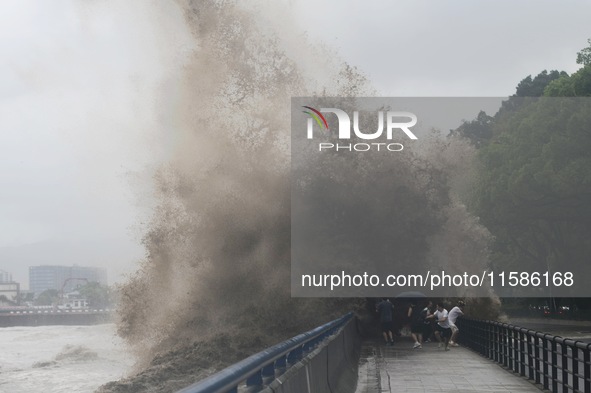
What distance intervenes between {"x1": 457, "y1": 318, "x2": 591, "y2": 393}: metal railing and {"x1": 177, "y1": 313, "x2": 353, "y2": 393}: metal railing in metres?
4.16

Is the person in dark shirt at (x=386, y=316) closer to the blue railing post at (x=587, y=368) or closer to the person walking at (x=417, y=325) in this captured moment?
the person walking at (x=417, y=325)

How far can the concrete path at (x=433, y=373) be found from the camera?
2056 centimetres

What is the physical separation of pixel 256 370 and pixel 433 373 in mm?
16938

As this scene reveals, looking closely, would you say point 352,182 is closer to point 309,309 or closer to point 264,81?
point 309,309

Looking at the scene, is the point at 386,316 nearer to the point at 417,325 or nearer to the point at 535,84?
the point at 417,325

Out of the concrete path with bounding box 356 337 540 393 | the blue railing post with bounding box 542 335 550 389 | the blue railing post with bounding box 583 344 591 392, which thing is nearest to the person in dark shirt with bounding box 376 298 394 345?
the concrete path with bounding box 356 337 540 393

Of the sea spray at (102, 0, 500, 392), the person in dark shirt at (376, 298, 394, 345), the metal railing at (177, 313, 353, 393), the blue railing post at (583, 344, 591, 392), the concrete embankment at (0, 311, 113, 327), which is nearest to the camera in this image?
the metal railing at (177, 313, 353, 393)

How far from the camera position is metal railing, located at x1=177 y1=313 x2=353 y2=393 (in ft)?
19.6

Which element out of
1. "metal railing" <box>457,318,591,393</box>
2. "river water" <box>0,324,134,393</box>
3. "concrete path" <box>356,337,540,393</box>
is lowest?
"river water" <box>0,324,134,393</box>

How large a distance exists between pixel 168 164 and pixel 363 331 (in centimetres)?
1423

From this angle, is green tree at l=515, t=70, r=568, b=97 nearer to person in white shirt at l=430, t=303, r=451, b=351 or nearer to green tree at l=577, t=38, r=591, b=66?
green tree at l=577, t=38, r=591, b=66

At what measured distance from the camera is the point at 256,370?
8164mm

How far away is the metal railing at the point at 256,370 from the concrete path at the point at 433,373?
6992 millimetres

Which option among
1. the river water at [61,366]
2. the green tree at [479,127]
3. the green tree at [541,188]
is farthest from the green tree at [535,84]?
the river water at [61,366]
